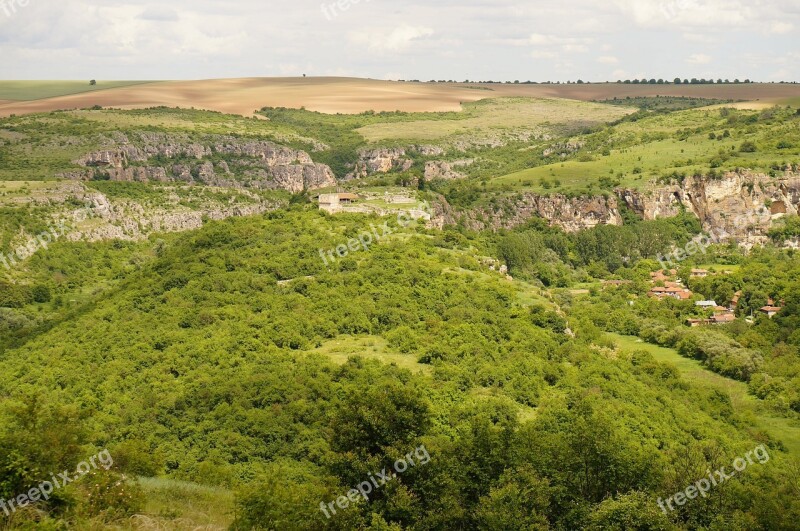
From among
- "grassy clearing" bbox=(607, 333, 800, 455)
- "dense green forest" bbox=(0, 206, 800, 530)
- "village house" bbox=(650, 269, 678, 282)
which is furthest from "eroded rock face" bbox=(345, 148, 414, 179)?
"grassy clearing" bbox=(607, 333, 800, 455)

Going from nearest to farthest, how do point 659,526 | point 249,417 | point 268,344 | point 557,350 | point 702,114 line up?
point 659,526 < point 249,417 < point 268,344 < point 557,350 < point 702,114

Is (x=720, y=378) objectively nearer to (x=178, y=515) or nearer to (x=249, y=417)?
(x=249, y=417)

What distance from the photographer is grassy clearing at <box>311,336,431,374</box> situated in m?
53.6

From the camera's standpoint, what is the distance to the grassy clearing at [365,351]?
5356 centimetres

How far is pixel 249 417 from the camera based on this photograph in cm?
4641

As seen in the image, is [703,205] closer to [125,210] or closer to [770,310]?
[770,310]

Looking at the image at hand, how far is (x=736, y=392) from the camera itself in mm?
68812

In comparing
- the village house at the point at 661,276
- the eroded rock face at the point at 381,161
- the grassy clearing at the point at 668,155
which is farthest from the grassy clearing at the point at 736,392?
the eroded rock face at the point at 381,161

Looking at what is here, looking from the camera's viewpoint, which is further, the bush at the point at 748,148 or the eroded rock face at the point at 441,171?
the eroded rock face at the point at 441,171

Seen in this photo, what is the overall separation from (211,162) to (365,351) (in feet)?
409

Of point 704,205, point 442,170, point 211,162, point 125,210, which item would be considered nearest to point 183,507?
point 125,210

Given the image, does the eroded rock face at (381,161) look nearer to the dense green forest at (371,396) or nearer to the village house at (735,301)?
the village house at (735,301)

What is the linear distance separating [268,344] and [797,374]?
3690 centimetres

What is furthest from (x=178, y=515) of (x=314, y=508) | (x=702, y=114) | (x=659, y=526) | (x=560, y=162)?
(x=702, y=114)
